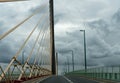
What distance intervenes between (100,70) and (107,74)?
628 centimetres

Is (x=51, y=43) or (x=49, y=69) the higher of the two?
(x=51, y=43)

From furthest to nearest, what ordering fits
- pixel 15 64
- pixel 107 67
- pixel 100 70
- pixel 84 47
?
1. pixel 84 47
2. pixel 100 70
3. pixel 107 67
4. pixel 15 64

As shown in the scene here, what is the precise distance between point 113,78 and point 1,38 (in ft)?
74.9

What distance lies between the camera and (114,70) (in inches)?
1580

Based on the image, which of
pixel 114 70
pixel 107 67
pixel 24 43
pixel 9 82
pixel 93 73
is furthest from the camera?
pixel 93 73

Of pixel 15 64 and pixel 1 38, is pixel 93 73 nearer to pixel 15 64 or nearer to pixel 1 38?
pixel 15 64

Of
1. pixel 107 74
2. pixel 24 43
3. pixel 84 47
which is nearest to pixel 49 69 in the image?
pixel 84 47

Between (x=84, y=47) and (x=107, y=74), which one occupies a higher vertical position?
(x=84, y=47)

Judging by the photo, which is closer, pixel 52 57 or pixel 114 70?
pixel 114 70

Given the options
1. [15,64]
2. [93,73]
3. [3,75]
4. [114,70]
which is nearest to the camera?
[3,75]

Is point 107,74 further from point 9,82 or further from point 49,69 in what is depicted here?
point 49,69

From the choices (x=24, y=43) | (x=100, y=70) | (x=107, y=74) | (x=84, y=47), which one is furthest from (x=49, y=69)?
(x=24, y=43)

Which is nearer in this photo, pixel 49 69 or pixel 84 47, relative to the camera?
pixel 84 47

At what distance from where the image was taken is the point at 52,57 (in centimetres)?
8150
